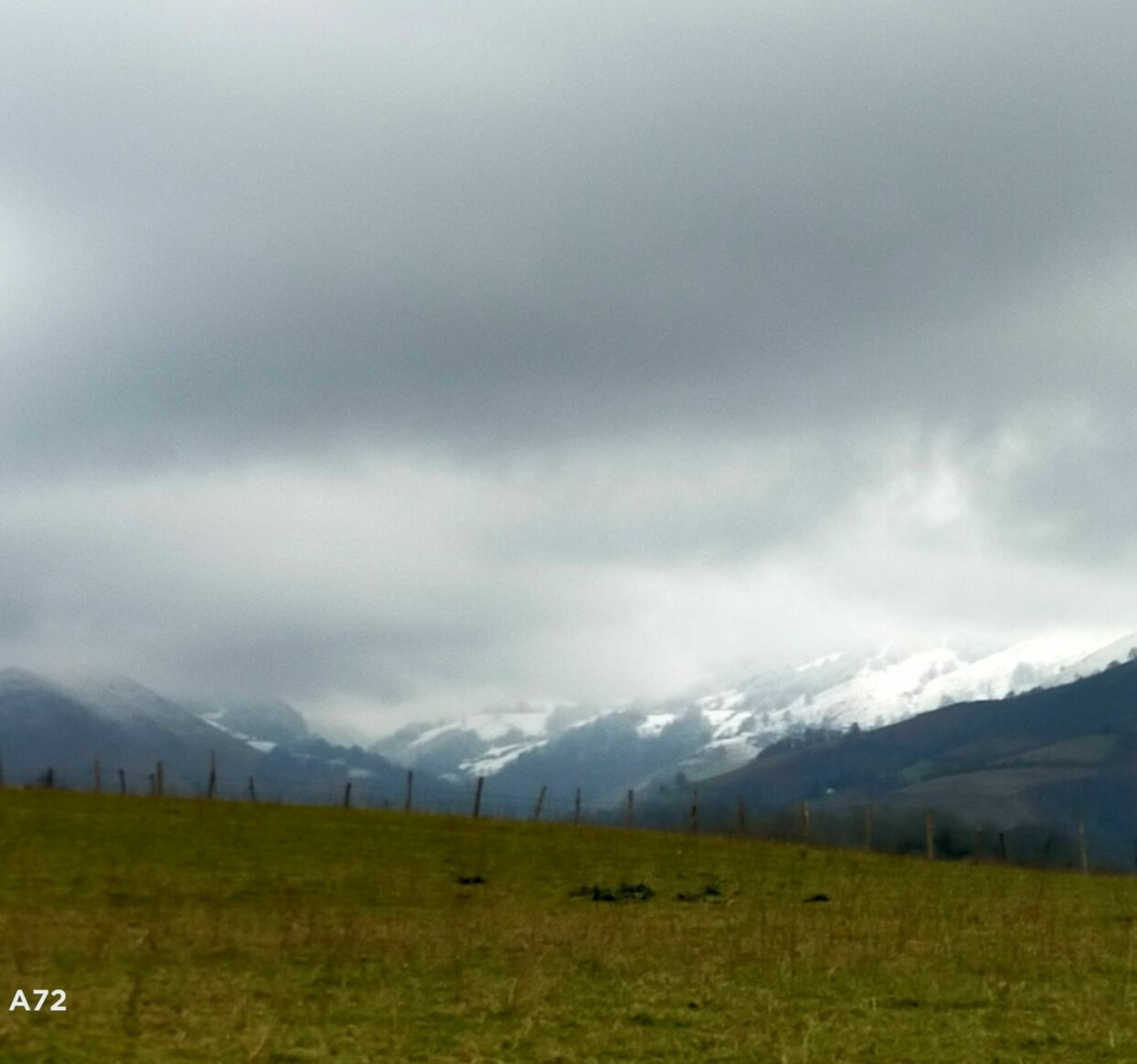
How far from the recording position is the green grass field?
22.2 meters

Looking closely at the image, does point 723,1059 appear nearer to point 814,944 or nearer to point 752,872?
point 814,944

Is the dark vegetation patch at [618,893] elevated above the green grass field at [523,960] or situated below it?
above

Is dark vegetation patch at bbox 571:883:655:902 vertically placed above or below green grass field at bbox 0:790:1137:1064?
above

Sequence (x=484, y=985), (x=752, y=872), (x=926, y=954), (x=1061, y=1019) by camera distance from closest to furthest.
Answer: (x=1061, y=1019) < (x=484, y=985) < (x=926, y=954) < (x=752, y=872)

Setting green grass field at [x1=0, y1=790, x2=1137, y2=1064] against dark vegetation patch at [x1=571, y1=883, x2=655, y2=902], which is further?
dark vegetation patch at [x1=571, y1=883, x2=655, y2=902]

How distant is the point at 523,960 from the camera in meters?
32.1

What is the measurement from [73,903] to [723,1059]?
28785 millimetres

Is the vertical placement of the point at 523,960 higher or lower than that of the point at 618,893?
lower

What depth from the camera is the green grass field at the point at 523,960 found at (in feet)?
72.8

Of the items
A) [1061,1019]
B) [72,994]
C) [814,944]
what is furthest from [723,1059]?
[814,944]

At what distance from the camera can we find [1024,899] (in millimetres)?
54562

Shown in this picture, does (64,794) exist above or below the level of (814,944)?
above

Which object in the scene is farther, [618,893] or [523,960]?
[618,893]

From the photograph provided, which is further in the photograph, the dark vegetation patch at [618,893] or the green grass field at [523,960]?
the dark vegetation patch at [618,893]
